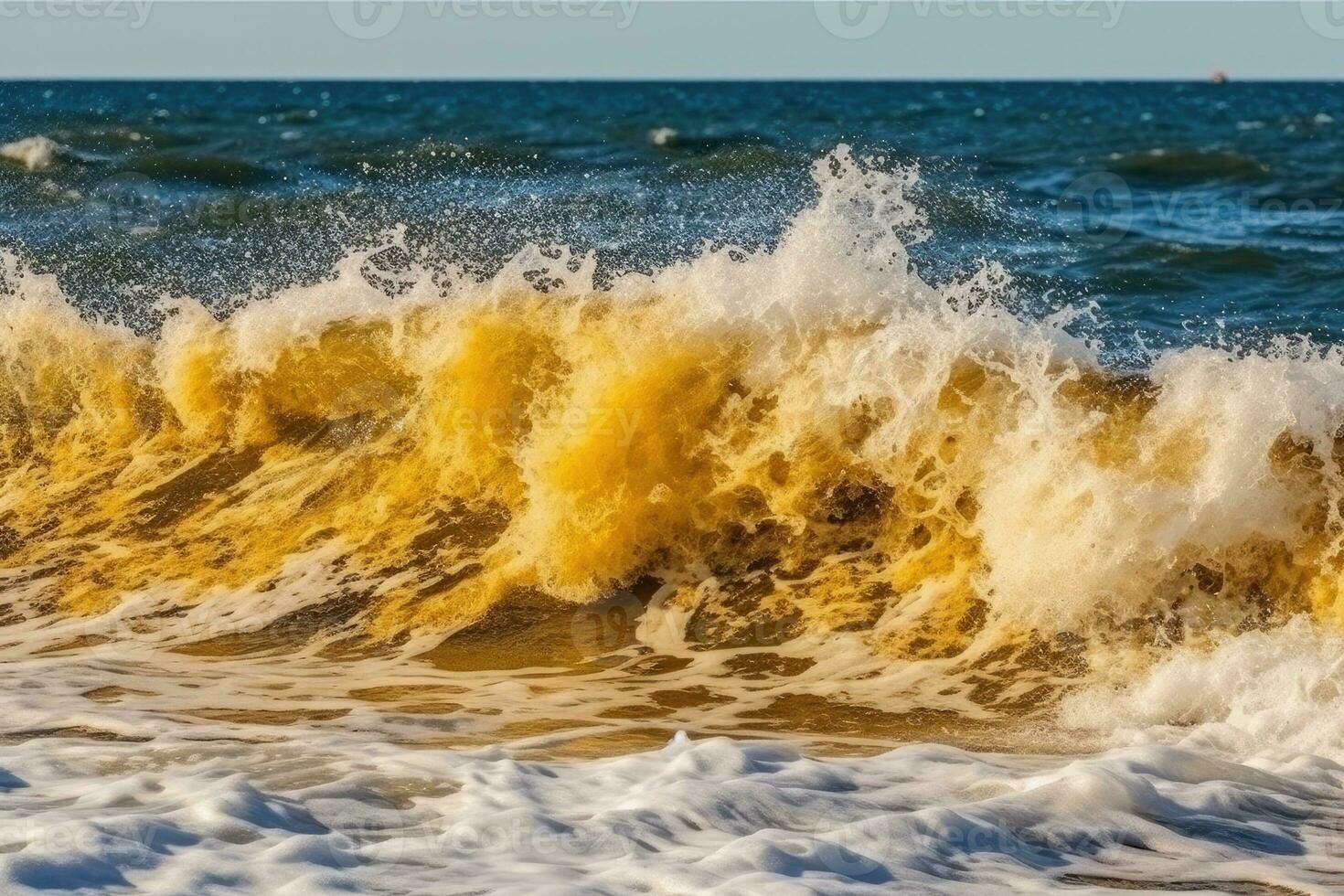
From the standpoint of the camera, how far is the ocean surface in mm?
4430

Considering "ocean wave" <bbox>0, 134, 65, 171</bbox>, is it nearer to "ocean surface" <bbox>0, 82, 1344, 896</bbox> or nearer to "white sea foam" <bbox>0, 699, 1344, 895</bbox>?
"ocean surface" <bbox>0, 82, 1344, 896</bbox>

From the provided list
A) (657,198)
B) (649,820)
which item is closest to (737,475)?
(649,820)

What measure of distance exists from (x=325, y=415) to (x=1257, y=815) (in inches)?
218

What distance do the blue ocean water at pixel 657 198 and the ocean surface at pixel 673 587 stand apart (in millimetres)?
1876

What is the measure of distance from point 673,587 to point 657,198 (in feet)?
36.3

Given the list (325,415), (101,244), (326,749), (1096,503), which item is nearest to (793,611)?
(1096,503)

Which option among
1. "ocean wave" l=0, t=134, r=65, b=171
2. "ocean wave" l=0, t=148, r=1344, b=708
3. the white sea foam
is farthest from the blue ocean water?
the white sea foam

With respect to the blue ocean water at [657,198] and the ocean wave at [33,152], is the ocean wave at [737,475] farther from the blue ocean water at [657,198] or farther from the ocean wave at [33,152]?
the ocean wave at [33,152]

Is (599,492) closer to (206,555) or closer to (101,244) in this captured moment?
(206,555)

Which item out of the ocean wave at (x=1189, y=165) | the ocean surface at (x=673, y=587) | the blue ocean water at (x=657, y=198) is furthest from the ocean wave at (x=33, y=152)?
the ocean wave at (x=1189, y=165)

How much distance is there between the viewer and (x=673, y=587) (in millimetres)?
7195

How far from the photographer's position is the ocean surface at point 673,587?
174 inches

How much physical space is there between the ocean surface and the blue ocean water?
188 centimetres

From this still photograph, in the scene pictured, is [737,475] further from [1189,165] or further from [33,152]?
[1189,165]
